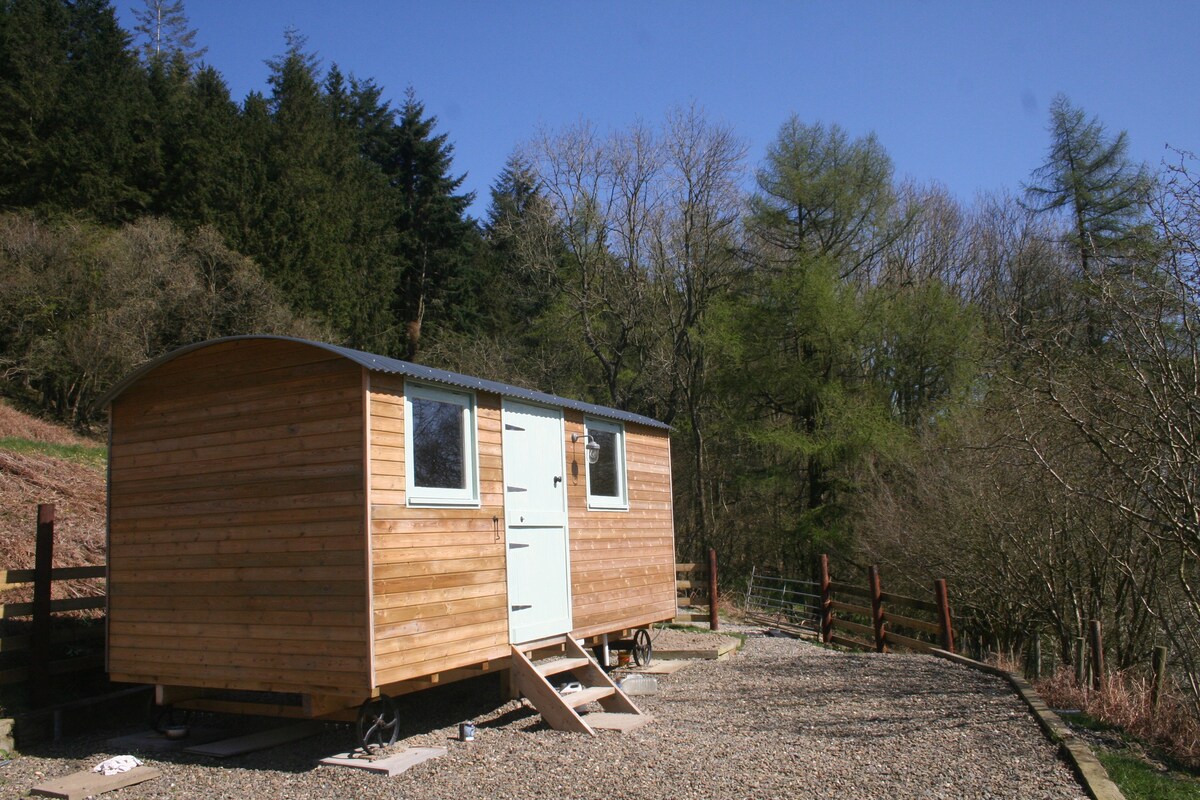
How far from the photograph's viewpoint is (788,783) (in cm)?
562

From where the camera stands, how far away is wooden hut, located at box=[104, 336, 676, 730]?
6.41m

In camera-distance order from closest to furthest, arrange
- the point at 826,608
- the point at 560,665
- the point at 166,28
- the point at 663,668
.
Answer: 1. the point at 560,665
2. the point at 663,668
3. the point at 826,608
4. the point at 166,28

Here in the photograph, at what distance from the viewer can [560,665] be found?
7.98 meters

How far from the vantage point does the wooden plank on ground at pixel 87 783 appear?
5.68 metres

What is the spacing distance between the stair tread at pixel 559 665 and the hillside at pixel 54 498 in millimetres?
5266

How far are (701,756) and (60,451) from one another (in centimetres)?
1197

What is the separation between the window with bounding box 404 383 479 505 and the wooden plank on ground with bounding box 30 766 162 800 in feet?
8.14

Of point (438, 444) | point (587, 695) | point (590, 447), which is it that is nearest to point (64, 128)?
point (590, 447)

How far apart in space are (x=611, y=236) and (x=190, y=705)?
1890 cm

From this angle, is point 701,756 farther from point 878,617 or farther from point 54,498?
point 54,498

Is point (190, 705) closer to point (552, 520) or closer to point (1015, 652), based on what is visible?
point (552, 520)

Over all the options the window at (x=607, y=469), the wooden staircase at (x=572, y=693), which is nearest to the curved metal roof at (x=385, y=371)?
the window at (x=607, y=469)

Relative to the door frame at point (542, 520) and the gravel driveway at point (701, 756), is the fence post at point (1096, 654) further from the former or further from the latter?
the door frame at point (542, 520)

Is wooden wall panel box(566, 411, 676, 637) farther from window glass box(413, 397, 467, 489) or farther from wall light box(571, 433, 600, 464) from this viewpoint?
window glass box(413, 397, 467, 489)
